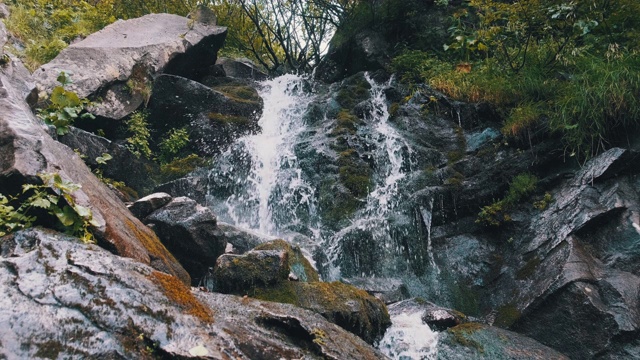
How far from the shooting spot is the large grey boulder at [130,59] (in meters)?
9.91

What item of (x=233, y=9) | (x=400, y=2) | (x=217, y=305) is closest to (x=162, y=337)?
(x=217, y=305)

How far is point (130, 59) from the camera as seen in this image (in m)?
11.1

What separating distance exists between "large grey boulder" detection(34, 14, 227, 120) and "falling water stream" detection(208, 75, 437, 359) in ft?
8.17

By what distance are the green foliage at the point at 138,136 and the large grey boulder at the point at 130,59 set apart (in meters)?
0.22

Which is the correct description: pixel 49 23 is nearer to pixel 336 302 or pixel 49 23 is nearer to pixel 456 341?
pixel 336 302

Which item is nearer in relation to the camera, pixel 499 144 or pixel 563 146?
pixel 563 146

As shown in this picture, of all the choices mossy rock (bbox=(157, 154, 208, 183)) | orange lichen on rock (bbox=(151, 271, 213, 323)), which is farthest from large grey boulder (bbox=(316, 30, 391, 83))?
orange lichen on rock (bbox=(151, 271, 213, 323))

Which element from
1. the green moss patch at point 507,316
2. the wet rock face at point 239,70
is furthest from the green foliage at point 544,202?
the wet rock face at point 239,70

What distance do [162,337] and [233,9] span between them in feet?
55.4

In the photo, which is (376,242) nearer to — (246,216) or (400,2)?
(246,216)

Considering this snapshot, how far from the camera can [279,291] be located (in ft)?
17.0

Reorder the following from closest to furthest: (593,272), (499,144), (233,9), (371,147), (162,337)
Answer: (162,337) → (593,272) → (499,144) → (371,147) → (233,9)

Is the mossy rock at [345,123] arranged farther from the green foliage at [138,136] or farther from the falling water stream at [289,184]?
the green foliage at [138,136]

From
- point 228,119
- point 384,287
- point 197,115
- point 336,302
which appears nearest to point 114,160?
point 197,115
